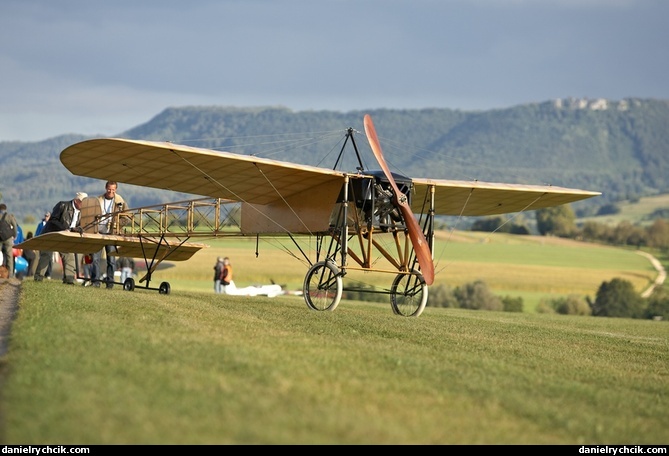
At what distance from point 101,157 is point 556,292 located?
176 feet

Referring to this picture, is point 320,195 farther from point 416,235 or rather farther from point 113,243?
point 113,243

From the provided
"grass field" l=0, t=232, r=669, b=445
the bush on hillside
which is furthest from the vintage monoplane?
the bush on hillside

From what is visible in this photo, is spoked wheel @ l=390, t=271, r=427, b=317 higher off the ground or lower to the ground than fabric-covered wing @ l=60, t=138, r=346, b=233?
lower

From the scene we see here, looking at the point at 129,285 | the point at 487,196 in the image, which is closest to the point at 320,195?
the point at 487,196

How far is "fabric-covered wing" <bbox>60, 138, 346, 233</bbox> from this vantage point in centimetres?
1473

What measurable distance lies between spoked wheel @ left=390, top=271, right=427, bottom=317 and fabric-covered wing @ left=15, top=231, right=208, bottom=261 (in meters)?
5.66

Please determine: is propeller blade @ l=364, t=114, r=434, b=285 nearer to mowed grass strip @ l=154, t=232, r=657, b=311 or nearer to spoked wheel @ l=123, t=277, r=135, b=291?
spoked wheel @ l=123, t=277, r=135, b=291

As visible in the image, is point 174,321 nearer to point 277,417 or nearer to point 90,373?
point 90,373

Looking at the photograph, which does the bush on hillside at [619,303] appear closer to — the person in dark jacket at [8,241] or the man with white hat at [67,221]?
the person in dark jacket at [8,241]

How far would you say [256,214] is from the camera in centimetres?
1891

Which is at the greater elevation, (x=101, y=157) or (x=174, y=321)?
(x=101, y=157)

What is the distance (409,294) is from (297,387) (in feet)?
34.3

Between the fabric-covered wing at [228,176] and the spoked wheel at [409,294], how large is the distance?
6.46 ft
